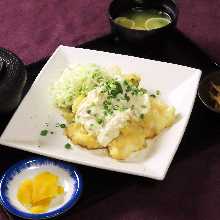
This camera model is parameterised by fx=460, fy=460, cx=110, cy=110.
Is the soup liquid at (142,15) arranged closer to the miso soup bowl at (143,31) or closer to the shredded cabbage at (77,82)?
the miso soup bowl at (143,31)

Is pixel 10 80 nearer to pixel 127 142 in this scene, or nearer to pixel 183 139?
pixel 127 142

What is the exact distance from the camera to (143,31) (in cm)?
162

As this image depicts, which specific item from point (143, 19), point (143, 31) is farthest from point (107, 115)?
point (143, 19)

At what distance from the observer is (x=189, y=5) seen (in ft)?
7.24

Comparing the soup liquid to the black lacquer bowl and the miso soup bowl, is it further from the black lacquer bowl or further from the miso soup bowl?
the black lacquer bowl

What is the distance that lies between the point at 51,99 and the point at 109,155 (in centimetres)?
31

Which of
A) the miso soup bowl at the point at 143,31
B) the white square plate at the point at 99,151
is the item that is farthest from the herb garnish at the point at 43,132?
the miso soup bowl at the point at 143,31

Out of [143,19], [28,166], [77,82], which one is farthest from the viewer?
[143,19]

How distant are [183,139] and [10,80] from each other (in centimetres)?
56

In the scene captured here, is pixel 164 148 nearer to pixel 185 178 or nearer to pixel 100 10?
pixel 185 178

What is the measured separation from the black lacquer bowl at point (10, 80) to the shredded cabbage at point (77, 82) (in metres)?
0.13

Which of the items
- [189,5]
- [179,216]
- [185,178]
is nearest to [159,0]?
[189,5]

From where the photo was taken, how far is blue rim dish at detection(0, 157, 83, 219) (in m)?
1.20

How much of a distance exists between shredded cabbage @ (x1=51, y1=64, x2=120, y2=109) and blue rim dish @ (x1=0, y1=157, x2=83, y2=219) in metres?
0.24
